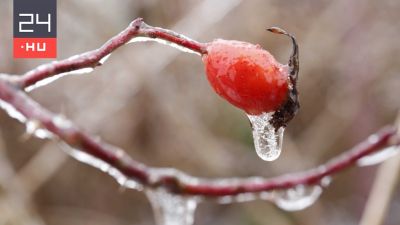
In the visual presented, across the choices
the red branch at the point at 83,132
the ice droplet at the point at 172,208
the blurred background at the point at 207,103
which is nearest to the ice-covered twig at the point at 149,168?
the red branch at the point at 83,132

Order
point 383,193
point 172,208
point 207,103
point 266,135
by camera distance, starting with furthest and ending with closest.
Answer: point 207,103 < point 383,193 < point 172,208 < point 266,135

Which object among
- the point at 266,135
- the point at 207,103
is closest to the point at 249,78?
the point at 266,135

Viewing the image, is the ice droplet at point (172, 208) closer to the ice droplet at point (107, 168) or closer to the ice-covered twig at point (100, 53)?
the ice droplet at point (107, 168)

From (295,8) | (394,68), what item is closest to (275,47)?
(295,8)

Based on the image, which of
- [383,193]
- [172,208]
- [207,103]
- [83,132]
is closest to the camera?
[83,132]

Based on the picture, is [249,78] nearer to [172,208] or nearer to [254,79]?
[254,79]

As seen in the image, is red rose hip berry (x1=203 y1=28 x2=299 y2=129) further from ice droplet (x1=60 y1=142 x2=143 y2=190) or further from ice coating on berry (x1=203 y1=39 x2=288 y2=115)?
ice droplet (x1=60 y1=142 x2=143 y2=190)

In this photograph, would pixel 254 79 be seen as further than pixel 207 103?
No
